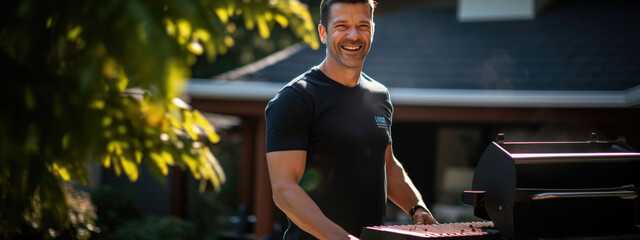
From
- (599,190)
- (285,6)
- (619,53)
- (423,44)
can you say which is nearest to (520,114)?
(619,53)

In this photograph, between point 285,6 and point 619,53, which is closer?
point 285,6

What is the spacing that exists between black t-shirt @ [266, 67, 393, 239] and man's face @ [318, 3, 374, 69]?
12 centimetres

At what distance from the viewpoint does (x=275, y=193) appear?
2.46 metres

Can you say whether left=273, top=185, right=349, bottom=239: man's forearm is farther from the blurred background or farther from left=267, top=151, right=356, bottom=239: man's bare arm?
the blurred background

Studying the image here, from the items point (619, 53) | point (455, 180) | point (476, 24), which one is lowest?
point (455, 180)

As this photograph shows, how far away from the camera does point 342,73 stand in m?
2.72

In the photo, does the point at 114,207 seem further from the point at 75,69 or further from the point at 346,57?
the point at 75,69

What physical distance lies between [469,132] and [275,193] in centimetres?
925

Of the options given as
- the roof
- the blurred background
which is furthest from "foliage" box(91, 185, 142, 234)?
the roof

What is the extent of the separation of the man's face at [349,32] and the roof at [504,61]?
14.9 ft

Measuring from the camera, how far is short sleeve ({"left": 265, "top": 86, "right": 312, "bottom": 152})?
2.48 meters

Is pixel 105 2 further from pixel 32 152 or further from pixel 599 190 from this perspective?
pixel 599 190

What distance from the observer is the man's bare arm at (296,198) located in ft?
7.62

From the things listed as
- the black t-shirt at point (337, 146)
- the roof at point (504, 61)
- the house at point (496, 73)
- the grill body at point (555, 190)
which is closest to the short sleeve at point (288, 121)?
the black t-shirt at point (337, 146)
